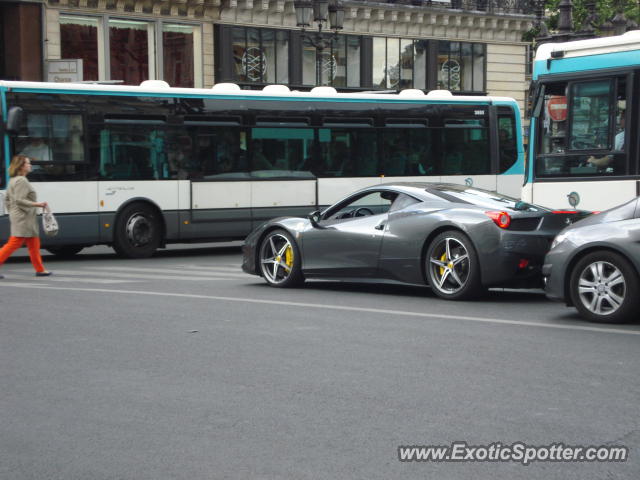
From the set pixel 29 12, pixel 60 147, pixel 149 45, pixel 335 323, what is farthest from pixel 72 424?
pixel 149 45

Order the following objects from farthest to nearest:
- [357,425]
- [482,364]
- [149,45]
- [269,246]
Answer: [149,45] → [269,246] → [482,364] → [357,425]

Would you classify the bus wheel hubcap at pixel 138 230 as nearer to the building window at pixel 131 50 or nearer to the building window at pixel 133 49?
the building window at pixel 133 49

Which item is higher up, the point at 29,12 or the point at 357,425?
the point at 29,12

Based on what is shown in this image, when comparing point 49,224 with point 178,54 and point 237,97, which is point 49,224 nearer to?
point 237,97

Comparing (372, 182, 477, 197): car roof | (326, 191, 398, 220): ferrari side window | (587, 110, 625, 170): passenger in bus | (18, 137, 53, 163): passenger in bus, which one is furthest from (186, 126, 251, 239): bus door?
(587, 110, 625, 170): passenger in bus

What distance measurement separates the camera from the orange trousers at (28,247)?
15141 millimetres

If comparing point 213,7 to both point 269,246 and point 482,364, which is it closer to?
point 269,246

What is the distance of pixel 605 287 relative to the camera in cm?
936

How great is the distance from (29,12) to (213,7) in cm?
694

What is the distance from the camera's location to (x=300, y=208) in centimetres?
2103

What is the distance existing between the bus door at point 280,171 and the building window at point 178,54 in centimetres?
1554

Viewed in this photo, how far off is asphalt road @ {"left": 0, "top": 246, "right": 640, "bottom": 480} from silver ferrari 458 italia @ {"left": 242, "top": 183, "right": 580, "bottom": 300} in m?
0.33

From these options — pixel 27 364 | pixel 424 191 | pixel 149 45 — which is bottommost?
pixel 27 364

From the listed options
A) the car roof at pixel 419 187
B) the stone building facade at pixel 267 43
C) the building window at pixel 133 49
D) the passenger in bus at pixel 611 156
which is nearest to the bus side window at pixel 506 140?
the stone building facade at pixel 267 43
